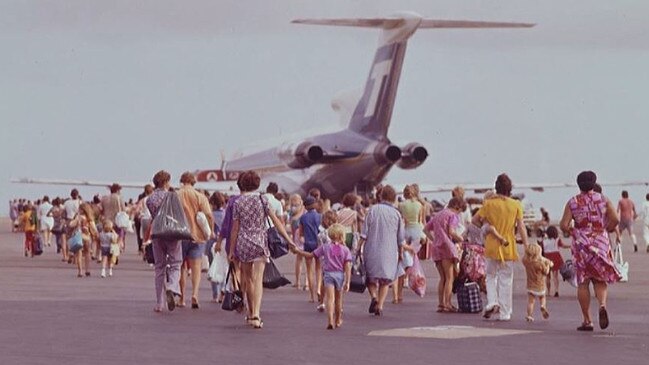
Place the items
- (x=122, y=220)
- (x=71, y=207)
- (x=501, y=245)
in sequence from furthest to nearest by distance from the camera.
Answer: (x=71, y=207) < (x=122, y=220) < (x=501, y=245)

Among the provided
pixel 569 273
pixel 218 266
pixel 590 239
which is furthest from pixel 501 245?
pixel 218 266

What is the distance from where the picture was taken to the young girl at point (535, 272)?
726 inches

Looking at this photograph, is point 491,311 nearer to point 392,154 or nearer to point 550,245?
point 550,245

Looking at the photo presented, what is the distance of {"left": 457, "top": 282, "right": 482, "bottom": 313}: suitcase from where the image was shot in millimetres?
20266

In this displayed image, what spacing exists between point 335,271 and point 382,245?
76.2 inches

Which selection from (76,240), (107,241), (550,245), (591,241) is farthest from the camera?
(76,240)

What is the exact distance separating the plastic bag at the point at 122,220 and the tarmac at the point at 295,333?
9.68 meters

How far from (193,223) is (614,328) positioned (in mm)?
5777

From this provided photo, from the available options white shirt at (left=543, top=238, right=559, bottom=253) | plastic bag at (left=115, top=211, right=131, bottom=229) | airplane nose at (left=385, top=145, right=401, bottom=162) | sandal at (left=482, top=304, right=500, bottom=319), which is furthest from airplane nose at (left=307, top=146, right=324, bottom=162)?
sandal at (left=482, top=304, right=500, bottom=319)

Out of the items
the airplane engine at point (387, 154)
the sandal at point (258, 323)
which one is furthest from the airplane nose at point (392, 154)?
the sandal at point (258, 323)

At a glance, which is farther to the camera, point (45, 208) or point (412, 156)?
point (412, 156)

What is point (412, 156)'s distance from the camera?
56.0m

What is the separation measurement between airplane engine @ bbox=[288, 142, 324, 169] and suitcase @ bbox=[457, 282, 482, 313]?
37.3 metres

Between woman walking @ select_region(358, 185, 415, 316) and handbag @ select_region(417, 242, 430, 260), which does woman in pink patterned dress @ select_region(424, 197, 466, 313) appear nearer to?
woman walking @ select_region(358, 185, 415, 316)
